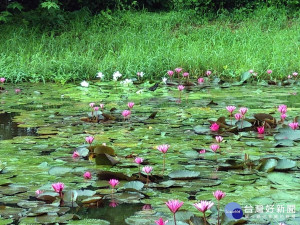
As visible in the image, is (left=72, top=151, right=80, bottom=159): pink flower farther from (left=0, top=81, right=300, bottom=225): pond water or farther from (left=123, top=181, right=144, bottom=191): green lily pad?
(left=123, top=181, right=144, bottom=191): green lily pad

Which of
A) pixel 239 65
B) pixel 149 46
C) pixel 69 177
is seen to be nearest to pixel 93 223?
pixel 69 177

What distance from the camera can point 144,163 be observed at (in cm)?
249

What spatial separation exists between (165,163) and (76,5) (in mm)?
9967

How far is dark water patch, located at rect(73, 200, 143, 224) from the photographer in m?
1.77

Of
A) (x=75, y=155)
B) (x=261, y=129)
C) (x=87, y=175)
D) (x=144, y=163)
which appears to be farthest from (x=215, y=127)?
(x=87, y=175)

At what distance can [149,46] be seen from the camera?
330 inches

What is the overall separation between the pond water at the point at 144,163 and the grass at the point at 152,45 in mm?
2147

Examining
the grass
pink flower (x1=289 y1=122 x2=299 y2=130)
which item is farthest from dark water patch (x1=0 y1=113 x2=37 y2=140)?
the grass

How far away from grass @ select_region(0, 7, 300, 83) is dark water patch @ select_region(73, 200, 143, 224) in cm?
428

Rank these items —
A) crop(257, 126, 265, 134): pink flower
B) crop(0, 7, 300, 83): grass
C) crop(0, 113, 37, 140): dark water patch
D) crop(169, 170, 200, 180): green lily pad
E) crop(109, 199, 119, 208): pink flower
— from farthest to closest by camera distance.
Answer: crop(0, 7, 300, 83): grass → crop(0, 113, 37, 140): dark water patch → crop(257, 126, 265, 134): pink flower → crop(169, 170, 200, 180): green lily pad → crop(109, 199, 119, 208): pink flower

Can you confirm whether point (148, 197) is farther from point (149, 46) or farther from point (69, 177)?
point (149, 46)

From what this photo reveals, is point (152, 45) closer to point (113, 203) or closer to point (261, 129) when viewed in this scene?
point (261, 129)

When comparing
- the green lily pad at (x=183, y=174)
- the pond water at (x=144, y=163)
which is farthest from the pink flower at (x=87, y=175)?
the green lily pad at (x=183, y=174)

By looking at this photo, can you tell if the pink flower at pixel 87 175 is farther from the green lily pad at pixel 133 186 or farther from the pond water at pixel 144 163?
the green lily pad at pixel 133 186
